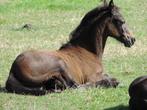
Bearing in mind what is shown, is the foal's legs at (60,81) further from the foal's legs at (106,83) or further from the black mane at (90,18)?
the black mane at (90,18)

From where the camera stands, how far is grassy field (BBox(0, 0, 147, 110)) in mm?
10320

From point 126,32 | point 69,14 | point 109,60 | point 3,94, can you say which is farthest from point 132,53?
point 69,14

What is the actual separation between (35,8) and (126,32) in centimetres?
1279

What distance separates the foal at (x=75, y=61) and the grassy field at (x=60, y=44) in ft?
1.03

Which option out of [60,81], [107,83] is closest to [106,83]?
[107,83]

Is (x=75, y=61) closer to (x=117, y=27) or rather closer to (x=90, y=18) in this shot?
(x=90, y=18)

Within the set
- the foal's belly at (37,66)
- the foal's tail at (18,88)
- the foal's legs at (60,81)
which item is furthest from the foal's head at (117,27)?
the foal's tail at (18,88)

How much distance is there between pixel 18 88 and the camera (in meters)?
11.0

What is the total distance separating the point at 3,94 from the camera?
1084 cm

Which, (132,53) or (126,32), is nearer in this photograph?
(126,32)

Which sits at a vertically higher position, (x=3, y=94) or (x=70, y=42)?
(x=70, y=42)

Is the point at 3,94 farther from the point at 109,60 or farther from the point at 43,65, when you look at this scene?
the point at 109,60

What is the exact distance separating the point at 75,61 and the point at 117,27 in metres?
1.26

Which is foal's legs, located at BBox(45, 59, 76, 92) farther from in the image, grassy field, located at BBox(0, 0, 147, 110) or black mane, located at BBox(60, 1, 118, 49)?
black mane, located at BBox(60, 1, 118, 49)
